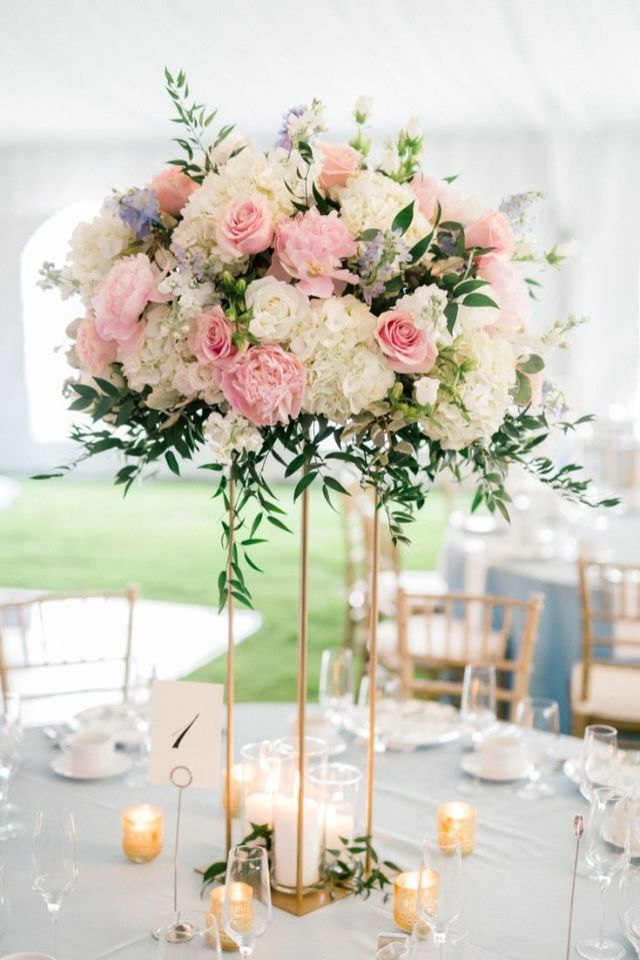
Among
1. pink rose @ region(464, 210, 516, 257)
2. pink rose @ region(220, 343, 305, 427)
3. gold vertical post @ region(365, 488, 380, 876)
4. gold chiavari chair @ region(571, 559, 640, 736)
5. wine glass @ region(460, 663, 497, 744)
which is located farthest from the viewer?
gold chiavari chair @ region(571, 559, 640, 736)

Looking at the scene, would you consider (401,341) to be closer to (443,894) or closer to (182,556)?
(443,894)

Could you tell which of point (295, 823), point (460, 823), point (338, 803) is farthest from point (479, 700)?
point (295, 823)

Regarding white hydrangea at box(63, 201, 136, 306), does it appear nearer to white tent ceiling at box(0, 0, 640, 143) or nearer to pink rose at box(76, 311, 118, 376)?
pink rose at box(76, 311, 118, 376)

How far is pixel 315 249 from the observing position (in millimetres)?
1456

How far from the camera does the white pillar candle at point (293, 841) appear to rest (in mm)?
1770

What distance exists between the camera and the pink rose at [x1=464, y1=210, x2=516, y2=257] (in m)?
1.55

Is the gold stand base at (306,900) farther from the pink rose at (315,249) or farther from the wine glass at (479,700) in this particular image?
the pink rose at (315,249)

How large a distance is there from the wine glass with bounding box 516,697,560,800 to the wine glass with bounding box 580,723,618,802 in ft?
0.36

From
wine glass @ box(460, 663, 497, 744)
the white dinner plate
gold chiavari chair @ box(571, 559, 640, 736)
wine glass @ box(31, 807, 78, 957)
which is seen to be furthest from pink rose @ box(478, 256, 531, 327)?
gold chiavari chair @ box(571, 559, 640, 736)

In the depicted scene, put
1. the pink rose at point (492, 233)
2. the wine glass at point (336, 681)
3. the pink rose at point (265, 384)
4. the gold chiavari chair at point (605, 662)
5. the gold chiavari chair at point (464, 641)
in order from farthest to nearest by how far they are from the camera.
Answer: the gold chiavari chair at point (605, 662) → the gold chiavari chair at point (464, 641) → the wine glass at point (336, 681) → the pink rose at point (492, 233) → the pink rose at point (265, 384)

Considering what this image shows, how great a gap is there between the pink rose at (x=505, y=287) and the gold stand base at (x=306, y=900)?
925 mm

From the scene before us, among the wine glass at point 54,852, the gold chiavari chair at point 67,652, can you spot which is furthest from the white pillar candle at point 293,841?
the gold chiavari chair at point 67,652

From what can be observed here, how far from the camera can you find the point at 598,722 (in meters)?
3.74

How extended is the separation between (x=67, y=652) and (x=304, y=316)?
474 cm
